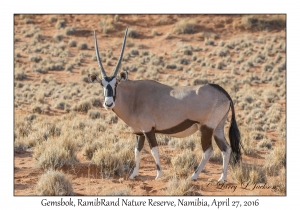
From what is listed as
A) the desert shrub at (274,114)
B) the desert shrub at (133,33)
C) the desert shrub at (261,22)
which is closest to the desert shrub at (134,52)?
the desert shrub at (133,33)

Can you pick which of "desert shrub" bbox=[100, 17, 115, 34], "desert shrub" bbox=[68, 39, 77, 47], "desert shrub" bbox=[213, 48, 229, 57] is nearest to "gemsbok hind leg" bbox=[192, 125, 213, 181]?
"desert shrub" bbox=[213, 48, 229, 57]

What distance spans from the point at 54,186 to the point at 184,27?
3298 cm

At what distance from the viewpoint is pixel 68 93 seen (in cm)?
2158

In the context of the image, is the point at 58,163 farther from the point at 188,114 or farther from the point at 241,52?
the point at 241,52

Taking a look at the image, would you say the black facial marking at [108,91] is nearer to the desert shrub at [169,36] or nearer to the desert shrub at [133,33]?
the desert shrub at [169,36]

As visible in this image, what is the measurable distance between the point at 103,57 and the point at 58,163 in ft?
78.4

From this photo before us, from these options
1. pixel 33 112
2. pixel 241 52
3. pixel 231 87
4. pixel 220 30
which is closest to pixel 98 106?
pixel 33 112

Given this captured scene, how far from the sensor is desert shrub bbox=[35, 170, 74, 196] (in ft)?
22.6

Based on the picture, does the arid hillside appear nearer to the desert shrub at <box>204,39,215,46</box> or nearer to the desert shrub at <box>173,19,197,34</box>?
the desert shrub at <box>173,19,197,34</box>

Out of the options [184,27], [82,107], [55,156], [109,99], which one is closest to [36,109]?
[82,107]

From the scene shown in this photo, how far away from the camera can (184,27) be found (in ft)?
125

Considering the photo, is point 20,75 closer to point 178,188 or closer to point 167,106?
point 167,106

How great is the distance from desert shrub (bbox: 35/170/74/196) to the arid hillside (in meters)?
0.02

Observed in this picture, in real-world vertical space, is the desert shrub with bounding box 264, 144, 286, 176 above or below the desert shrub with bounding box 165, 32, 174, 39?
below
